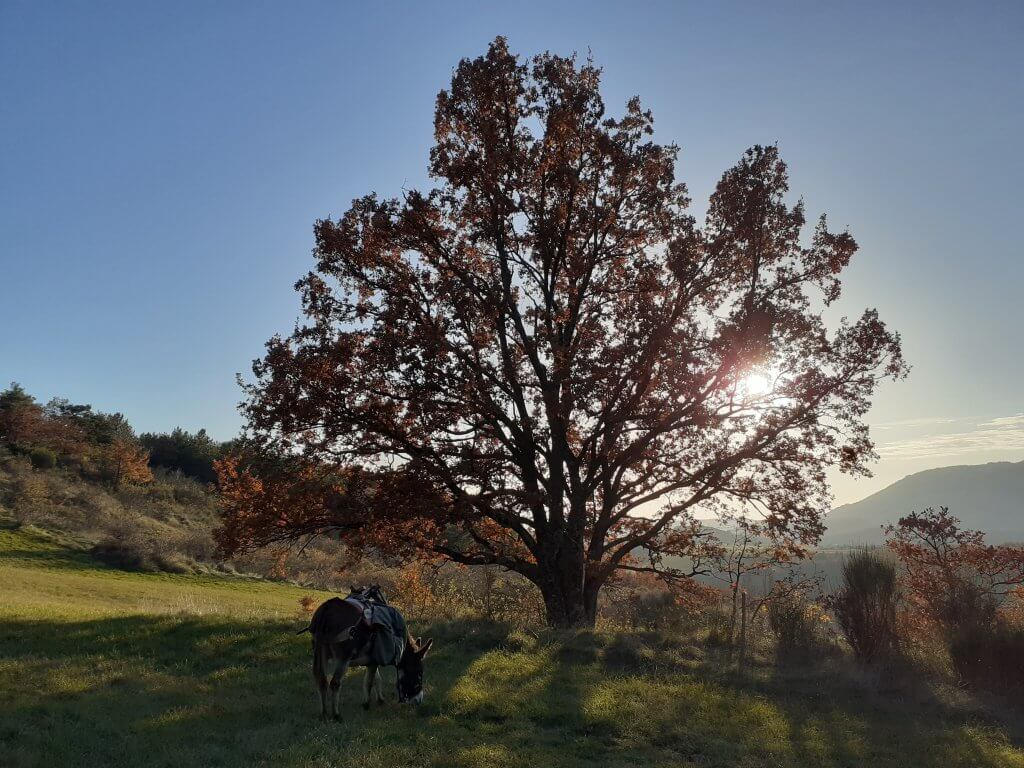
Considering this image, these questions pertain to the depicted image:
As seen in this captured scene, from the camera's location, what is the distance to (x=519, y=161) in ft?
53.3

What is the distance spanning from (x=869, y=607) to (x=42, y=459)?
183ft

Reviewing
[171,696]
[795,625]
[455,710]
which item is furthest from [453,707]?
[795,625]

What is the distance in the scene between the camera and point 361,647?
864 cm

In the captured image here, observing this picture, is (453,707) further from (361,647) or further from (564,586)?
(564,586)

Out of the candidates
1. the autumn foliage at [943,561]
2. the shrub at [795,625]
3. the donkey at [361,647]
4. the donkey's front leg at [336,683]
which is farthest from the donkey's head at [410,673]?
the autumn foliage at [943,561]

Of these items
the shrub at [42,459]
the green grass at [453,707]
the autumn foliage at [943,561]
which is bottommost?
the green grass at [453,707]

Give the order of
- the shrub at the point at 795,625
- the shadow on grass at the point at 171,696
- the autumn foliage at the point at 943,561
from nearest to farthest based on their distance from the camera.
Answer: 1. the shadow on grass at the point at 171,696
2. the shrub at the point at 795,625
3. the autumn foliage at the point at 943,561

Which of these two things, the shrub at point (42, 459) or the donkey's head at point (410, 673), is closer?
the donkey's head at point (410, 673)

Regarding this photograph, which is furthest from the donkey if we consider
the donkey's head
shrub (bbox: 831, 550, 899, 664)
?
shrub (bbox: 831, 550, 899, 664)

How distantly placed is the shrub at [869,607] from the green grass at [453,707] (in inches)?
84.6

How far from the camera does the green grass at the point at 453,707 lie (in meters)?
7.32

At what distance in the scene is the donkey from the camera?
27.9 ft

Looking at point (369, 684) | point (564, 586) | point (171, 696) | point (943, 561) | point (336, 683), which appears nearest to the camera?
point (336, 683)

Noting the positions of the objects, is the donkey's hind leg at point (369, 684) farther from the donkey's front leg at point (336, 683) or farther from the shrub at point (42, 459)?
the shrub at point (42, 459)
